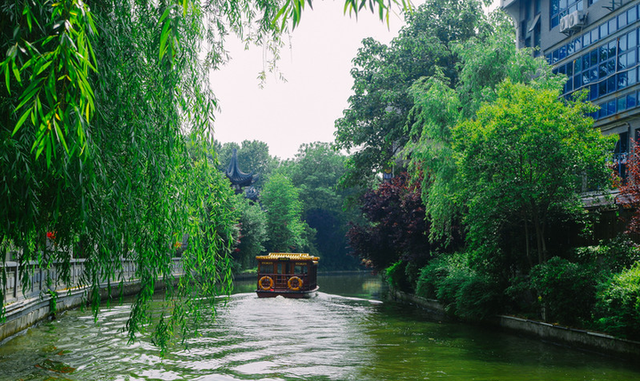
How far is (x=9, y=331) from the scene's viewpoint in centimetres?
1488

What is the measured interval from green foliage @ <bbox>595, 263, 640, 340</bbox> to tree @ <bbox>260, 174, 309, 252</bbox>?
55485 mm

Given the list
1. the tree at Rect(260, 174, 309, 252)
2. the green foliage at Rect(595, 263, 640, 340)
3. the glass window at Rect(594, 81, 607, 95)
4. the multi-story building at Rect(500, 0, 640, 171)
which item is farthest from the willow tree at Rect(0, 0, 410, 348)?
the tree at Rect(260, 174, 309, 252)

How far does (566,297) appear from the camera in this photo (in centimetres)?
1488

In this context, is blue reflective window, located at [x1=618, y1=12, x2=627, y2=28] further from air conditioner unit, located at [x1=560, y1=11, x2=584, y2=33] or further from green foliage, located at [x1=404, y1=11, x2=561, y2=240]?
green foliage, located at [x1=404, y1=11, x2=561, y2=240]

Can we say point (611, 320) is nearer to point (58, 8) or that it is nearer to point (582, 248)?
point (582, 248)

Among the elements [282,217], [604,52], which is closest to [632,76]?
[604,52]

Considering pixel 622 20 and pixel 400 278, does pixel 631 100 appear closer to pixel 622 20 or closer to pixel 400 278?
pixel 622 20

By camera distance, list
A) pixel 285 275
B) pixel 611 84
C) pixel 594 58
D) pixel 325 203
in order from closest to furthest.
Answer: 1. pixel 611 84
2. pixel 594 58
3. pixel 285 275
4. pixel 325 203

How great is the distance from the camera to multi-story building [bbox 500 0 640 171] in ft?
73.5

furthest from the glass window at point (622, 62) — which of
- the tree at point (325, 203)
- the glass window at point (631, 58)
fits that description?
the tree at point (325, 203)

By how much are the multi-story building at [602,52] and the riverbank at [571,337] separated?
740 cm

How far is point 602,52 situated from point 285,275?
60.3 feet

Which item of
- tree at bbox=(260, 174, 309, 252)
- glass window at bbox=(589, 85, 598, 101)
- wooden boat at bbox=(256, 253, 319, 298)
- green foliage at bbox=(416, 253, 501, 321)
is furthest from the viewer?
tree at bbox=(260, 174, 309, 252)

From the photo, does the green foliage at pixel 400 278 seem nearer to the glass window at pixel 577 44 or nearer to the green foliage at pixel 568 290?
the glass window at pixel 577 44
